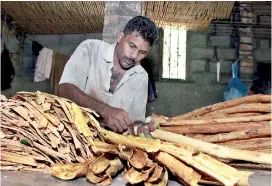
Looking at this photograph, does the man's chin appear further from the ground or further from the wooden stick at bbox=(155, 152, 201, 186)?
the wooden stick at bbox=(155, 152, 201, 186)

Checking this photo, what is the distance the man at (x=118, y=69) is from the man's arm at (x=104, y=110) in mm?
303

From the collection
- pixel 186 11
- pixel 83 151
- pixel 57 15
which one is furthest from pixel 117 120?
pixel 57 15

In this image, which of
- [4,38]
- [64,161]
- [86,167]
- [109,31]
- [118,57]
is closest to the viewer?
[86,167]

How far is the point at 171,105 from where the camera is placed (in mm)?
6484

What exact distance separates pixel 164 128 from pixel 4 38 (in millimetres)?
6369

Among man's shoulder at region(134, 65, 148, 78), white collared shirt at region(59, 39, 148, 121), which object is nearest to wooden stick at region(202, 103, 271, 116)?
white collared shirt at region(59, 39, 148, 121)

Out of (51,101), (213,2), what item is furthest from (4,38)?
(51,101)

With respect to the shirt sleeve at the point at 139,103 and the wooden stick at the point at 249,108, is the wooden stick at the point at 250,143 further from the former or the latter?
the shirt sleeve at the point at 139,103

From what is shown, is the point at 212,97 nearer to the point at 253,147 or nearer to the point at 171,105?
the point at 171,105

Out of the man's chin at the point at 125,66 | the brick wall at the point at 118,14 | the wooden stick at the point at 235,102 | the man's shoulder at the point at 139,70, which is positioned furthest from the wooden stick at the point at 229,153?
the brick wall at the point at 118,14

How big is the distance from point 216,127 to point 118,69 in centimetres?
158

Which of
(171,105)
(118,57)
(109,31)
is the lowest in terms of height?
(171,105)

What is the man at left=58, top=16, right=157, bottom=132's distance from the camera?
238 centimetres

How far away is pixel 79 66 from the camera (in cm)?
251
